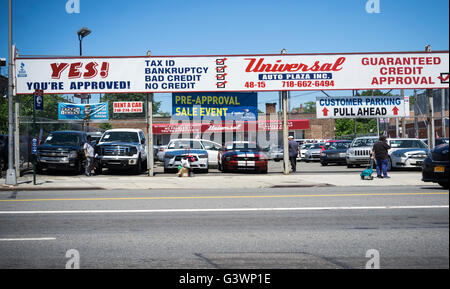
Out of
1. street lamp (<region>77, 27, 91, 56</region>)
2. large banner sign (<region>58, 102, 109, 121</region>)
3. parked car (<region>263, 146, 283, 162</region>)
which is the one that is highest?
street lamp (<region>77, 27, 91, 56</region>)

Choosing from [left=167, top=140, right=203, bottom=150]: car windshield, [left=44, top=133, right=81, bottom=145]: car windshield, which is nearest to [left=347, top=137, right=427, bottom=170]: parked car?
[left=167, top=140, right=203, bottom=150]: car windshield

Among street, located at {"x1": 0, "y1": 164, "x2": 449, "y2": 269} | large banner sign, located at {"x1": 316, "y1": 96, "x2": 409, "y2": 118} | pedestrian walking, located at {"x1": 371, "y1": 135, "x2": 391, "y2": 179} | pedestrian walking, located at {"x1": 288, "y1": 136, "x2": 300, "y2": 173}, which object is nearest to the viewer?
street, located at {"x1": 0, "y1": 164, "x2": 449, "y2": 269}

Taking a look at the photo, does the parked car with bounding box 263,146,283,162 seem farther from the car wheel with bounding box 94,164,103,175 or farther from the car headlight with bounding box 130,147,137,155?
the car wheel with bounding box 94,164,103,175

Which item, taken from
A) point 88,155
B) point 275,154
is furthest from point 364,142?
point 88,155

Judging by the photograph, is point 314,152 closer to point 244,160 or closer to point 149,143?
point 244,160

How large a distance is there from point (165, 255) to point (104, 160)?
15.5m

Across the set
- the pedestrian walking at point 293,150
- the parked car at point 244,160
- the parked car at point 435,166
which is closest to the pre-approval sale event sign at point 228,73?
the pedestrian walking at point 293,150

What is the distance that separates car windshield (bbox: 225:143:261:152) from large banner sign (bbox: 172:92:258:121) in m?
1.64

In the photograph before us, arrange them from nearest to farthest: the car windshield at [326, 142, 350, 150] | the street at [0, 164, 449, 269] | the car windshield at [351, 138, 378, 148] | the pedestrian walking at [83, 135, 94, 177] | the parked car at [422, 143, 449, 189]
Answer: the street at [0, 164, 449, 269] → the parked car at [422, 143, 449, 189] → the pedestrian walking at [83, 135, 94, 177] → the car windshield at [351, 138, 378, 148] → the car windshield at [326, 142, 350, 150]

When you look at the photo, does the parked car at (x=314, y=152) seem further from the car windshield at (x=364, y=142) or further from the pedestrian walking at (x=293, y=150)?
the pedestrian walking at (x=293, y=150)

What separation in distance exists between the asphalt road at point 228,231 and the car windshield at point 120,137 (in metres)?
10.1

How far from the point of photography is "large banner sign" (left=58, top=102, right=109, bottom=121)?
34375mm

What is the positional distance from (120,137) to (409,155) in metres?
14.0

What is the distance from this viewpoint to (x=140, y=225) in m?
7.57
